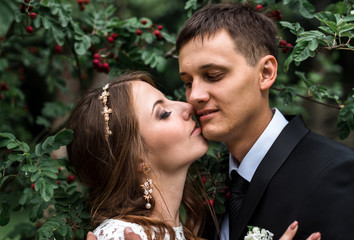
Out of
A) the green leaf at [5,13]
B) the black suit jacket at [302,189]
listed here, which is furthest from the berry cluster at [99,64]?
the green leaf at [5,13]

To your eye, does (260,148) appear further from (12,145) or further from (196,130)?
(12,145)

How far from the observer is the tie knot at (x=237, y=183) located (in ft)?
7.64

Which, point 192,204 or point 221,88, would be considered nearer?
point 221,88

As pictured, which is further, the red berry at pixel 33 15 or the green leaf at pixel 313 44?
the red berry at pixel 33 15

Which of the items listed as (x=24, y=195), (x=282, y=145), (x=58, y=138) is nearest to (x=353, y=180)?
(x=282, y=145)

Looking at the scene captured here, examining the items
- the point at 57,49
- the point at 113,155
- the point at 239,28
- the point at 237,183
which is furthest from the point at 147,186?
the point at 57,49

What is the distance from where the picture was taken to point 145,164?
2320mm

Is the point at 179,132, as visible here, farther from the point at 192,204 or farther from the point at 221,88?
the point at 192,204

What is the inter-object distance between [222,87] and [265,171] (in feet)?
1.63

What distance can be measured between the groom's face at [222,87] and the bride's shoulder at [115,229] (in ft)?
2.07

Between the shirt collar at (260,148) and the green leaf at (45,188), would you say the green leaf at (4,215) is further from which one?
the shirt collar at (260,148)

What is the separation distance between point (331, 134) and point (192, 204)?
14.1 ft

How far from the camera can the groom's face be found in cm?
218

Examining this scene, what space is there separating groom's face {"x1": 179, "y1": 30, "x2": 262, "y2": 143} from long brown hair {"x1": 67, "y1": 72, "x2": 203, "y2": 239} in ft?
1.28
